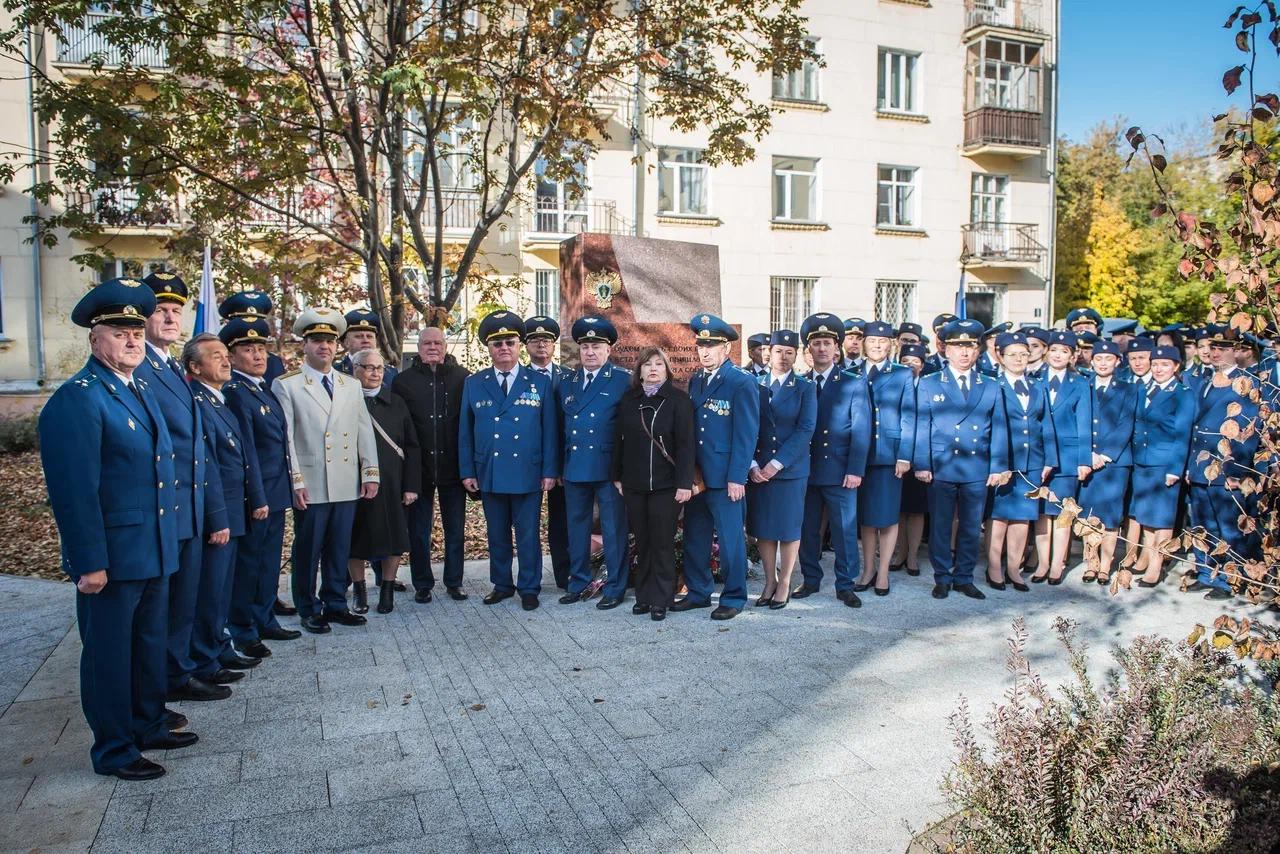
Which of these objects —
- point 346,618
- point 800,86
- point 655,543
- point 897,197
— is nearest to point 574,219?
point 800,86

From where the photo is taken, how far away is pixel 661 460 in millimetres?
6711

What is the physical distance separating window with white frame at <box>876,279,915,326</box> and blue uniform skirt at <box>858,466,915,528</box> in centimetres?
1929

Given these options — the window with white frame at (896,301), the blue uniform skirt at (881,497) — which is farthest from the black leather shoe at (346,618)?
the window with white frame at (896,301)

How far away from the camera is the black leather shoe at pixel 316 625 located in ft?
20.8

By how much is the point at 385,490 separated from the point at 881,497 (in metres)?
3.93

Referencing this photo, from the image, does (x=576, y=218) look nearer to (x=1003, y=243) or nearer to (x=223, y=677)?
(x=1003, y=243)

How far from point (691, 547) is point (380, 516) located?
235cm

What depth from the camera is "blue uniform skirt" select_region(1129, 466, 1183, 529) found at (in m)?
7.87

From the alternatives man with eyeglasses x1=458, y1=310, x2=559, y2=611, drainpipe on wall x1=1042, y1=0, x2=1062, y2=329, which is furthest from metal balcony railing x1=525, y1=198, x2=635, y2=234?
man with eyeglasses x1=458, y1=310, x2=559, y2=611

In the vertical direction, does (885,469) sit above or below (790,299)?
below

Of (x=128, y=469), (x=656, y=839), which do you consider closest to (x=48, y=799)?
A: (x=128, y=469)

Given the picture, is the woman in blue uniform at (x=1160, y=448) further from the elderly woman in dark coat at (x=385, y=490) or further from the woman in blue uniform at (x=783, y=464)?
the elderly woman in dark coat at (x=385, y=490)

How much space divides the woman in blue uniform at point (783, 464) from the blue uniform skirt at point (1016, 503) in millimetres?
1871

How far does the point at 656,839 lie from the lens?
140 inches
